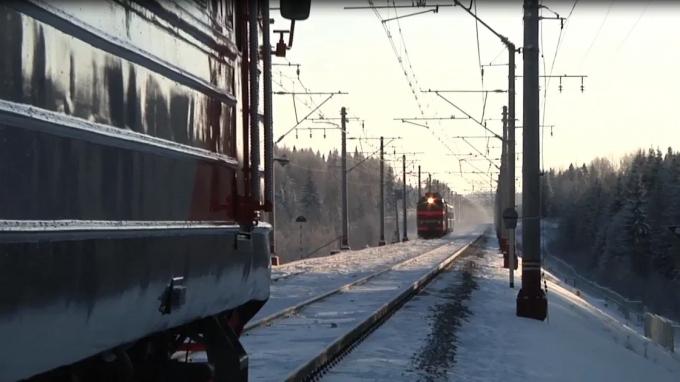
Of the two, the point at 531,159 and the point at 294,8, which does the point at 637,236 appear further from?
the point at 294,8

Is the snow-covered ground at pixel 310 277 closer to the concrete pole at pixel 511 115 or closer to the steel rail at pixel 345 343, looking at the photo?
the steel rail at pixel 345 343

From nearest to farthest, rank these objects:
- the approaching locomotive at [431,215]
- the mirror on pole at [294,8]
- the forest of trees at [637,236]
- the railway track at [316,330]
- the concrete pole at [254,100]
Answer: the mirror on pole at [294,8]
the concrete pole at [254,100]
the railway track at [316,330]
the approaching locomotive at [431,215]
the forest of trees at [637,236]

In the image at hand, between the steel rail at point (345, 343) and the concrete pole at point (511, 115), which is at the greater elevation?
the concrete pole at point (511, 115)

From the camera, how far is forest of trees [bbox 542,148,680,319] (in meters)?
82.2

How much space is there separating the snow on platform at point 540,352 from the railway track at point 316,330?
1.59 m

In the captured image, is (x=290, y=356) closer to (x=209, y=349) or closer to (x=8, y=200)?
(x=209, y=349)

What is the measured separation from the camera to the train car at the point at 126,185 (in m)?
2.68

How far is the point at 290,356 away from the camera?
1127 centimetres

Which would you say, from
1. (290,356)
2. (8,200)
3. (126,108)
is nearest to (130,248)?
(126,108)

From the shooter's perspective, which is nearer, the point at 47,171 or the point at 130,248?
the point at 47,171

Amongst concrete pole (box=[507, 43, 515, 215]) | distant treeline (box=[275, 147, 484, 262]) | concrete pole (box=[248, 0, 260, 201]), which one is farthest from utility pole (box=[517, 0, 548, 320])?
distant treeline (box=[275, 147, 484, 262])

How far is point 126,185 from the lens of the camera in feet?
11.1

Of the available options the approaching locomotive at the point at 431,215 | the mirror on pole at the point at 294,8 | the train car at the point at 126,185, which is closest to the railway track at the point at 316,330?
the train car at the point at 126,185

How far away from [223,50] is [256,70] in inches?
17.5
